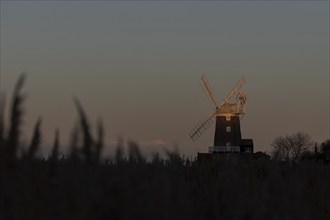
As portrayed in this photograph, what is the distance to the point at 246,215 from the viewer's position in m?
3.19

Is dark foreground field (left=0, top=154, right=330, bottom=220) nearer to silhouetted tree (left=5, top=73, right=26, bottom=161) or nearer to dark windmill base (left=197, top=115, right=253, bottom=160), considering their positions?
silhouetted tree (left=5, top=73, right=26, bottom=161)

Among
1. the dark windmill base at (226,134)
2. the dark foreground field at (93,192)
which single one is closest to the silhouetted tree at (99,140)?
the dark foreground field at (93,192)

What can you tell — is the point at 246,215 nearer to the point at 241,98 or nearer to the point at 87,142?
the point at 87,142

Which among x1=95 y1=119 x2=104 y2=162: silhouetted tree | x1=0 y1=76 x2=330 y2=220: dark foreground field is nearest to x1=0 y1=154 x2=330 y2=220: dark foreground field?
x1=0 y1=76 x2=330 y2=220: dark foreground field

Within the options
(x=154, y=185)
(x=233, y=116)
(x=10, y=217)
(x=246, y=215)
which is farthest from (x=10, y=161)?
(x=233, y=116)

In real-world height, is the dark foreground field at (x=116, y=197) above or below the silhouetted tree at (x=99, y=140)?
below

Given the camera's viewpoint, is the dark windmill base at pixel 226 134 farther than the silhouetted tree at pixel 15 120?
Yes

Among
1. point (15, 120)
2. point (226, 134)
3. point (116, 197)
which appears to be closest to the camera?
point (15, 120)

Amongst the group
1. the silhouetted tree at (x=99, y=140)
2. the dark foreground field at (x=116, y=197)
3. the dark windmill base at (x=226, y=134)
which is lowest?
the dark foreground field at (x=116, y=197)

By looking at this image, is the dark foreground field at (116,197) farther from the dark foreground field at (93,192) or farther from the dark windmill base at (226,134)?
the dark windmill base at (226,134)

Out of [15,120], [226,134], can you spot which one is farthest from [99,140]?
[226,134]

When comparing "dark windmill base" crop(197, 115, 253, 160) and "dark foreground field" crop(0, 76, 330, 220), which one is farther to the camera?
"dark windmill base" crop(197, 115, 253, 160)

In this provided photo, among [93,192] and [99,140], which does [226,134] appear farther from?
[99,140]

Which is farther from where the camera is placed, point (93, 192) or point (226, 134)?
point (226, 134)
